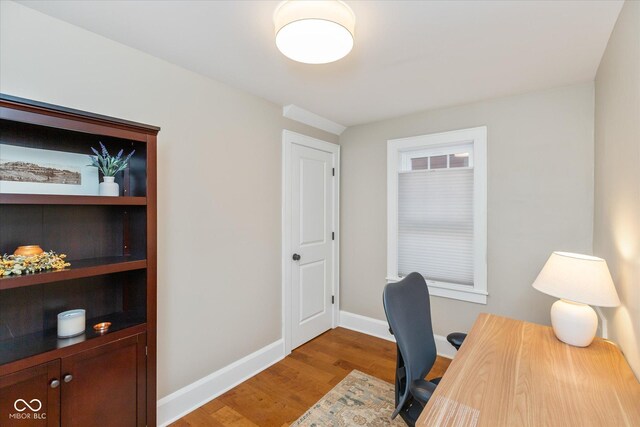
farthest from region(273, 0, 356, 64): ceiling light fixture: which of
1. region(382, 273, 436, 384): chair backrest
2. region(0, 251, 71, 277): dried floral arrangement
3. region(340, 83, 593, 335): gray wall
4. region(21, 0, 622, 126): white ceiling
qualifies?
region(340, 83, 593, 335): gray wall

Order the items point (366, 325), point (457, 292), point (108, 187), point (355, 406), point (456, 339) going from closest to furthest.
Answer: point (108, 187), point (456, 339), point (355, 406), point (457, 292), point (366, 325)

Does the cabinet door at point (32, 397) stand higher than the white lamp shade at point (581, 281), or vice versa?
the white lamp shade at point (581, 281)

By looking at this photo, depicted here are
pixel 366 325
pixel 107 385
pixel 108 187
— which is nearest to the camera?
pixel 107 385

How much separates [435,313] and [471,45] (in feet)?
7.67

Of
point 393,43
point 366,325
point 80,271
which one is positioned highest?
point 393,43

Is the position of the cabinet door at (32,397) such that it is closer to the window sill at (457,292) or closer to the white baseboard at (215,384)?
the white baseboard at (215,384)

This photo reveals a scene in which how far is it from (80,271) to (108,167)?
552 millimetres

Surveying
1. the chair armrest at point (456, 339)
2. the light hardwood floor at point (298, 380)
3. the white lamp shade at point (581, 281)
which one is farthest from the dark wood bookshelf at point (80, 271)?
the white lamp shade at point (581, 281)

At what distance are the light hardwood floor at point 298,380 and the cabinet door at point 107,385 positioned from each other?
0.63 meters

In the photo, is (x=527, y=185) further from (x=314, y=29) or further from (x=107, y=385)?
(x=107, y=385)

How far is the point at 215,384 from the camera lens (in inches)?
88.1

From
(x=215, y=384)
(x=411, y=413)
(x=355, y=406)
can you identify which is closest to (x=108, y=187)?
(x=215, y=384)

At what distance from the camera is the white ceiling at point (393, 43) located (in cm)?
145

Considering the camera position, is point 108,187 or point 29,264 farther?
point 108,187
